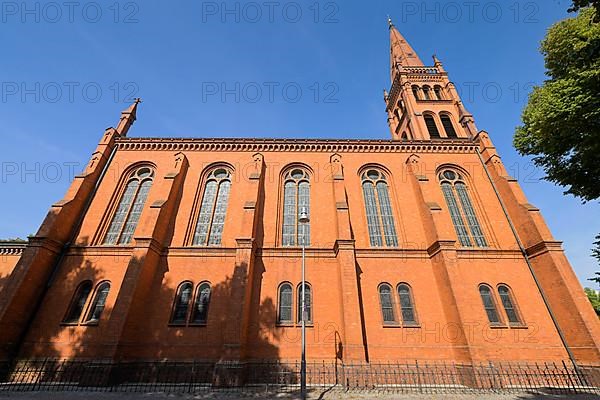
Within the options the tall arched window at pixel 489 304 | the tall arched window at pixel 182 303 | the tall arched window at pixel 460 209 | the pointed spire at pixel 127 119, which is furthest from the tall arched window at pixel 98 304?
the tall arched window at pixel 460 209

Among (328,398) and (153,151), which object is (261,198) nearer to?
(153,151)

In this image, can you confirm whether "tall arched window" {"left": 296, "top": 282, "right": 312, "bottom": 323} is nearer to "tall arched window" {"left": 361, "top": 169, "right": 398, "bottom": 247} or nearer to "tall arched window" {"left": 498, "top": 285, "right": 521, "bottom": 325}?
"tall arched window" {"left": 361, "top": 169, "right": 398, "bottom": 247}

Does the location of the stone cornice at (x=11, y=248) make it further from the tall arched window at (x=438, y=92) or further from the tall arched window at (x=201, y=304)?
the tall arched window at (x=438, y=92)

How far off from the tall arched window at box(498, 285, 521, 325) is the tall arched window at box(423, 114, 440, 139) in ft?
46.1

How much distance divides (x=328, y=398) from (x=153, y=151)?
62.4 feet

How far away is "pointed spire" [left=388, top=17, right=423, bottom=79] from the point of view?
31.4m

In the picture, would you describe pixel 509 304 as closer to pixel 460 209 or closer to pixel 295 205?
pixel 460 209

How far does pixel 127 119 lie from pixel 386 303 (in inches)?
928

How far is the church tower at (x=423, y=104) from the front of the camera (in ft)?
79.5

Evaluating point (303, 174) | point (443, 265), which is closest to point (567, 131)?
point (443, 265)

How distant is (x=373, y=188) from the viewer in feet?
62.7

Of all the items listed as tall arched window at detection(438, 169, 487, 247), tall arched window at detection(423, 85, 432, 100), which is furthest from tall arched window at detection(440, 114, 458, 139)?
tall arched window at detection(438, 169, 487, 247)

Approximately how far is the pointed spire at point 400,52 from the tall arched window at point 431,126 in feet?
27.4

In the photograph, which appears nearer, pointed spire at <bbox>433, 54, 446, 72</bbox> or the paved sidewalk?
the paved sidewalk
